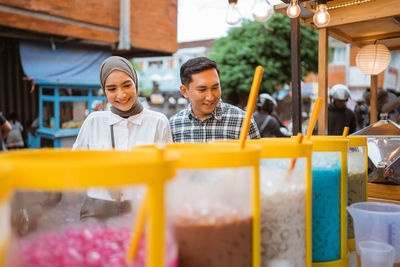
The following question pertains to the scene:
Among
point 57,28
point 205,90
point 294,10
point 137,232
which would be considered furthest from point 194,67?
point 57,28

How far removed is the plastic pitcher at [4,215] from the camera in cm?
43

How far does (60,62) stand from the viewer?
7605 millimetres

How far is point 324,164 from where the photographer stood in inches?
43.8

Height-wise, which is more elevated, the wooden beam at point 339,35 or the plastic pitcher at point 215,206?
the wooden beam at point 339,35

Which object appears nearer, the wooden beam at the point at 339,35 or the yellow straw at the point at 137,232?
the yellow straw at the point at 137,232

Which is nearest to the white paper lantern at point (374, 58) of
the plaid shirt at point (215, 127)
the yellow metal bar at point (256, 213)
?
the plaid shirt at point (215, 127)

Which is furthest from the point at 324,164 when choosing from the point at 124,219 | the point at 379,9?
the point at 379,9

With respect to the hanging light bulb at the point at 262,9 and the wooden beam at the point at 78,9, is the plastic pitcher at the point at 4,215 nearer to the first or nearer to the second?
the hanging light bulb at the point at 262,9

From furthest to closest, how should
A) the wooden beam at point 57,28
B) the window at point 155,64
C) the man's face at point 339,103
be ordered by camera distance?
the window at point 155,64 < the wooden beam at point 57,28 < the man's face at point 339,103

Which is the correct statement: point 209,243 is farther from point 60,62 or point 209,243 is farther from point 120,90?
point 60,62

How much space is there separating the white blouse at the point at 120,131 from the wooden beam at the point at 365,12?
1.76 meters

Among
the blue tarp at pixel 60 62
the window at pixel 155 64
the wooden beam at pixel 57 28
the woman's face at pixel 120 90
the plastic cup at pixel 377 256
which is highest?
the window at pixel 155 64

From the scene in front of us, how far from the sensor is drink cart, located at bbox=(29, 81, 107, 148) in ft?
22.4

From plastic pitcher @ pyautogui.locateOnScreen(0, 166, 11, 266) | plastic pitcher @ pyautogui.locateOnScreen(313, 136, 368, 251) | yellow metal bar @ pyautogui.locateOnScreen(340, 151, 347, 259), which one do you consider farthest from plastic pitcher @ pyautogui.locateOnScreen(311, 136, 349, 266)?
plastic pitcher @ pyautogui.locateOnScreen(0, 166, 11, 266)
